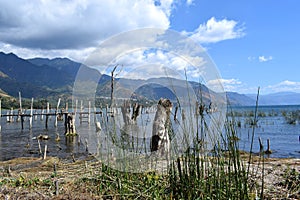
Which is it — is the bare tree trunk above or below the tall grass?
above

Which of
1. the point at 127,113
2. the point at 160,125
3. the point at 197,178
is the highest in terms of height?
the point at 127,113

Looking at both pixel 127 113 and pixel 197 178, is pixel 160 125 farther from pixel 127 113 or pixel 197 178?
pixel 197 178

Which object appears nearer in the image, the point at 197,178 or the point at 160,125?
the point at 197,178

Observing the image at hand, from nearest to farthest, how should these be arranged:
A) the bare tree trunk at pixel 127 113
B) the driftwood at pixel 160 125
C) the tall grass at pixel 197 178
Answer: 1. the tall grass at pixel 197 178
2. the bare tree trunk at pixel 127 113
3. the driftwood at pixel 160 125

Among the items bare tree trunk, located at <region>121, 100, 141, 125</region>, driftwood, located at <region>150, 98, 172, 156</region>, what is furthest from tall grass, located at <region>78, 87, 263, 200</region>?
driftwood, located at <region>150, 98, 172, 156</region>

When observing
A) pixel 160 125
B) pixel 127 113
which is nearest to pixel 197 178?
pixel 127 113

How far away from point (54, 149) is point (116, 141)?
1478 centimetres

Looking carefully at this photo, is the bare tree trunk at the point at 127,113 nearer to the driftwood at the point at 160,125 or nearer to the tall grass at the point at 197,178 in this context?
the driftwood at the point at 160,125

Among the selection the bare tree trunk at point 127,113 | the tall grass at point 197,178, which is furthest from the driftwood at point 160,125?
the tall grass at point 197,178

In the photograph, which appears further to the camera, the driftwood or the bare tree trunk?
the driftwood

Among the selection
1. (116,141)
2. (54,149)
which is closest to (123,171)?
(116,141)

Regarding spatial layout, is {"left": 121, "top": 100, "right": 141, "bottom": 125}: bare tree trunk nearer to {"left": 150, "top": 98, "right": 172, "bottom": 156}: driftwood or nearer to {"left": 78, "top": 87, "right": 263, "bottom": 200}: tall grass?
{"left": 150, "top": 98, "right": 172, "bottom": 156}: driftwood

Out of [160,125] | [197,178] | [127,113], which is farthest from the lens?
[160,125]

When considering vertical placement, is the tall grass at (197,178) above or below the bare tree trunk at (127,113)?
below
